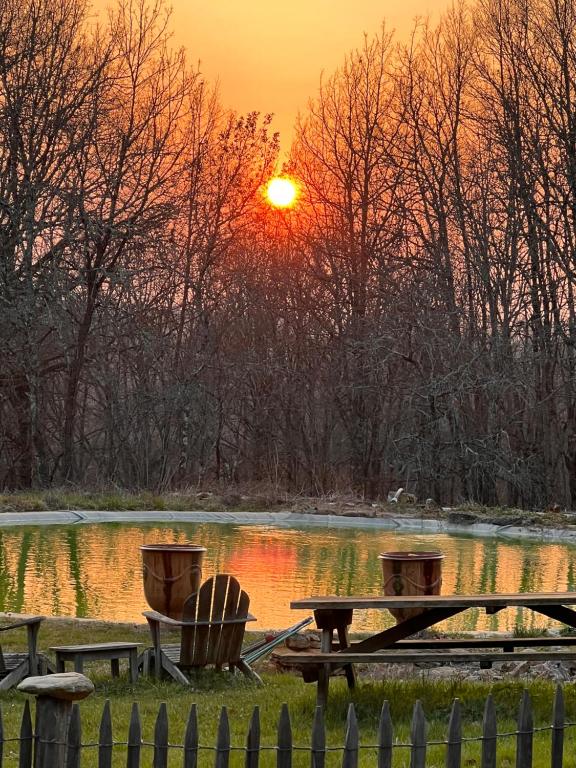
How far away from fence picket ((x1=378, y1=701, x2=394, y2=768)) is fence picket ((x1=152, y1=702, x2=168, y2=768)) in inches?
29.0

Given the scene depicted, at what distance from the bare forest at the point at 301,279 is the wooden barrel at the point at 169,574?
15546 mm

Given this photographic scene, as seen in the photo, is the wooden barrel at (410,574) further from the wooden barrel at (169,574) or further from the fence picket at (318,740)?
the fence picket at (318,740)

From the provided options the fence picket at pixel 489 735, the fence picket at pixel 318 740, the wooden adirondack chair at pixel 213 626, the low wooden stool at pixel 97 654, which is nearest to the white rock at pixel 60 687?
the fence picket at pixel 318 740

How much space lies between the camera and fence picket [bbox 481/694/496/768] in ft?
12.8

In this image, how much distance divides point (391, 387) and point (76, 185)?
9182mm

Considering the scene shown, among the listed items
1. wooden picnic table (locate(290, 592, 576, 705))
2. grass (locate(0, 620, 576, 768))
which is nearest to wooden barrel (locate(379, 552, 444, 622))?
grass (locate(0, 620, 576, 768))

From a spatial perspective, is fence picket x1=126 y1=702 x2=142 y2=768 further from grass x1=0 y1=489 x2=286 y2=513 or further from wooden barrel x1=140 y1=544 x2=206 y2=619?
grass x1=0 y1=489 x2=286 y2=513

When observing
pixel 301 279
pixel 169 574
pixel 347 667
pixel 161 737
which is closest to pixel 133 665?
pixel 347 667

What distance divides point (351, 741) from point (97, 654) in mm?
3618

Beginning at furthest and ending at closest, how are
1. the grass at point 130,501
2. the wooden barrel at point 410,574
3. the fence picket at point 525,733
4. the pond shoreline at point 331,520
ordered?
1. the grass at point 130,501
2. the pond shoreline at point 331,520
3. the wooden barrel at point 410,574
4. the fence picket at point 525,733

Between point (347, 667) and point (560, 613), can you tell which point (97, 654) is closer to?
point (347, 667)

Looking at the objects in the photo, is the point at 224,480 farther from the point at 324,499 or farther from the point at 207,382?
the point at 324,499

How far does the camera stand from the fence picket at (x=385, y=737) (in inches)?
145

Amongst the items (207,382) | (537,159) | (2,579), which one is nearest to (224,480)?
(207,382)
